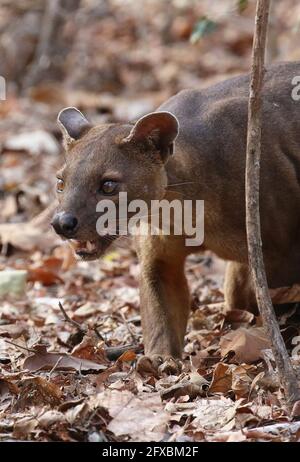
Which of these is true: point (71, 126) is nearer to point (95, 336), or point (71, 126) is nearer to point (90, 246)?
point (90, 246)

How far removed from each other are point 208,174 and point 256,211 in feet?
4.10

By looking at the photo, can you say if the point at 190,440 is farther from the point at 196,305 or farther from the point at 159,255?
the point at 196,305

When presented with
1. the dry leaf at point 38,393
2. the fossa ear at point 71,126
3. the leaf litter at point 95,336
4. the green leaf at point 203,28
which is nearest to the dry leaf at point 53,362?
the leaf litter at point 95,336

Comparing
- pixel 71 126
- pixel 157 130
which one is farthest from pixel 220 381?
pixel 71 126

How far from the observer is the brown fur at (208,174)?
5.65 meters

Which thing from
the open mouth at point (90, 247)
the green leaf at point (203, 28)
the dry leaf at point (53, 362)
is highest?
the green leaf at point (203, 28)

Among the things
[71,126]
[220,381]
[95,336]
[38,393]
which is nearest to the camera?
[38,393]

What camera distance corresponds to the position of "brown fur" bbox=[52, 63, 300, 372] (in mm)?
5652

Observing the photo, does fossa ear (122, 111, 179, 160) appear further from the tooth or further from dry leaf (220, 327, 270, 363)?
dry leaf (220, 327, 270, 363)

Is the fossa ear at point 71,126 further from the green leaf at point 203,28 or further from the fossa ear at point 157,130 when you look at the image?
the green leaf at point 203,28

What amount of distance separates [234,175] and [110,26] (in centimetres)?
1108

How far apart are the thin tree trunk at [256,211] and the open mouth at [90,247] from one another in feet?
3.49

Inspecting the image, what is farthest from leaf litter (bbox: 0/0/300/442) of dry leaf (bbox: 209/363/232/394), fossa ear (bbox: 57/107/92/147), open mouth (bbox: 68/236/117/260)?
fossa ear (bbox: 57/107/92/147)

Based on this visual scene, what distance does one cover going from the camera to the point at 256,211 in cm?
473
